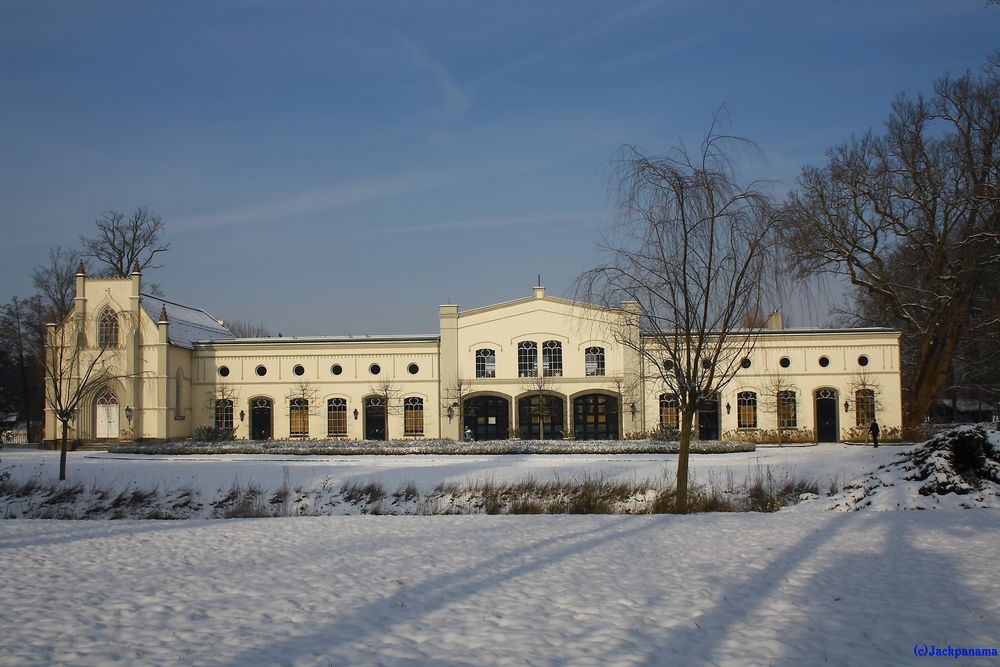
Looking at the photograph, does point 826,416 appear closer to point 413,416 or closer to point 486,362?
point 486,362

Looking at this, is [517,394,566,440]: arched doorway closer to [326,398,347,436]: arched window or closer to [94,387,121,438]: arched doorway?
[326,398,347,436]: arched window

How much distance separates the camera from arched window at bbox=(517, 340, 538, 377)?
1577 inches

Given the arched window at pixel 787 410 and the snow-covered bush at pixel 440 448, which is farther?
the arched window at pixel 787 410

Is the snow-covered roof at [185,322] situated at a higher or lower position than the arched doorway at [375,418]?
higher

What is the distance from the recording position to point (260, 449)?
107 ft

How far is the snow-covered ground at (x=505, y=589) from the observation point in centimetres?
657

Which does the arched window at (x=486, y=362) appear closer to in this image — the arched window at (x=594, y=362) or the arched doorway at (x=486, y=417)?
the arched doorway at (x=486, y=417)

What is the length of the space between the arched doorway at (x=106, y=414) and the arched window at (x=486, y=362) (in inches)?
711

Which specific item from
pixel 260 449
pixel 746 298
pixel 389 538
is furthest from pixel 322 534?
pixel 260 449

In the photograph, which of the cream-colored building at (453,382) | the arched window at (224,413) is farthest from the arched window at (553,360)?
the arched window at (224,413)

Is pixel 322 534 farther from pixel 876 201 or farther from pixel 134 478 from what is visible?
pixel 876 201

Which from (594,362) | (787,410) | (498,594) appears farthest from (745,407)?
(498,594)

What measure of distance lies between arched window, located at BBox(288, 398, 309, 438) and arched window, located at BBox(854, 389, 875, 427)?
2703cm

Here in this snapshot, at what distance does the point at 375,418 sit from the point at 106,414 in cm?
1334
